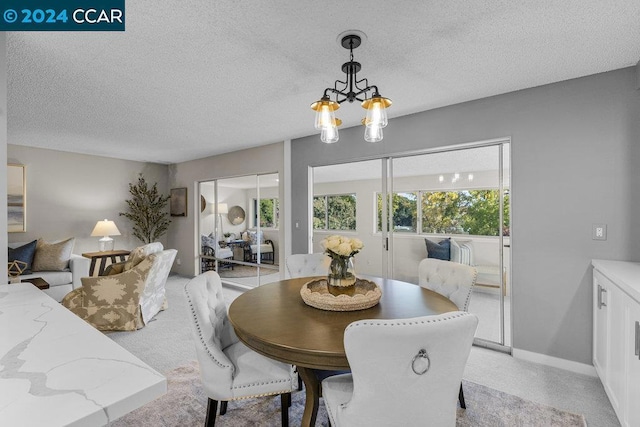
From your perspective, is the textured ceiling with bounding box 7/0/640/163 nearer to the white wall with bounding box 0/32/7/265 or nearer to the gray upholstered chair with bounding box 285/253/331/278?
the white wall with bounding box 0/32/7/265

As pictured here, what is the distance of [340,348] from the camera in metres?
1.27

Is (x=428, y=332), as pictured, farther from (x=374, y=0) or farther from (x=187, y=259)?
(x=187, y=259)

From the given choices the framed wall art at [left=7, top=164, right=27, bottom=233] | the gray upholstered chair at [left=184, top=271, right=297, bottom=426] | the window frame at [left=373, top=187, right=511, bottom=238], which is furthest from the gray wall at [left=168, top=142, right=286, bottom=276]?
the gray upholstered chair at [left=184, top=271, right=297, bottom=426]

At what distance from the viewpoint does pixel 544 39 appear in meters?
1.91

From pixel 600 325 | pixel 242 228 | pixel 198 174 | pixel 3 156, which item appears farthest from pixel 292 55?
pixel 198 174

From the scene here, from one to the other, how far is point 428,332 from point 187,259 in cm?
588

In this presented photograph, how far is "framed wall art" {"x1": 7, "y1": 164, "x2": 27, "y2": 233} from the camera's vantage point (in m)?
4.50

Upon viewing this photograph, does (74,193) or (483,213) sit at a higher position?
(74,193)

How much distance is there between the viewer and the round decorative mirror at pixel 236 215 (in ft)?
17.4

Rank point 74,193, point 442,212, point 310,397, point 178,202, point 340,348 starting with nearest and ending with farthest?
point 340,348
point 310,397
point 442,212
point 74,193
point 178,202

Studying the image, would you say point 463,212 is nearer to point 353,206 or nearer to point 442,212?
point 442,212

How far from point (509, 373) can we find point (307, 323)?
1972 millimetres

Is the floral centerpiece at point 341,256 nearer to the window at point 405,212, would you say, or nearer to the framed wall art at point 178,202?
the window at point 405,212

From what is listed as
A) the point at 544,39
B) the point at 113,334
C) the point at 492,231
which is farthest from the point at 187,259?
the point at 544,39
